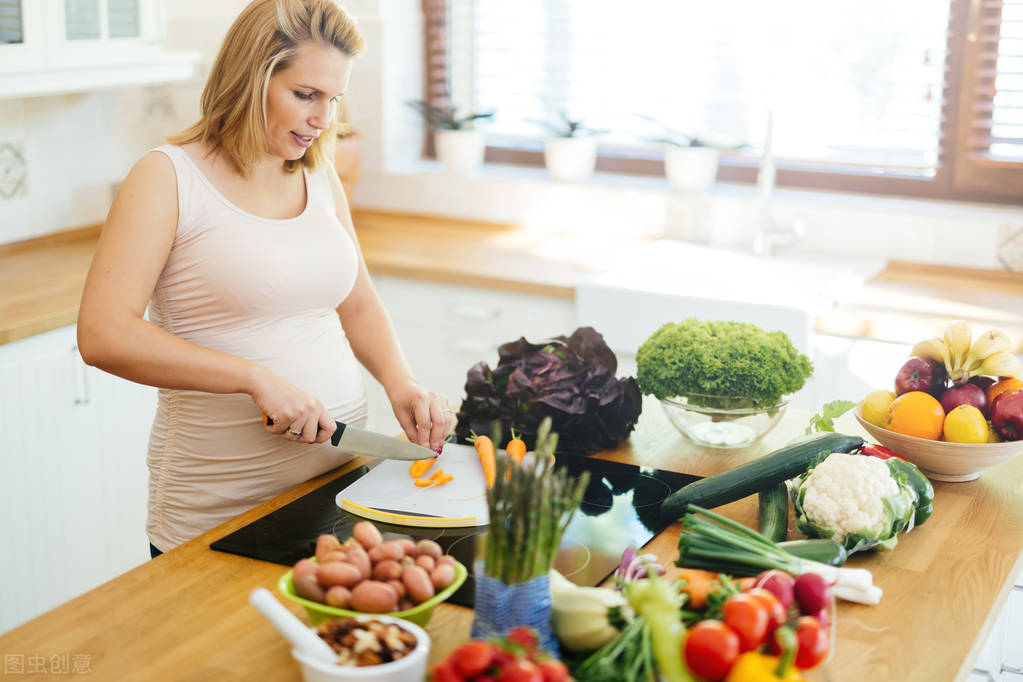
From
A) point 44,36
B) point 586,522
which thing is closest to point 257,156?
point 586,522

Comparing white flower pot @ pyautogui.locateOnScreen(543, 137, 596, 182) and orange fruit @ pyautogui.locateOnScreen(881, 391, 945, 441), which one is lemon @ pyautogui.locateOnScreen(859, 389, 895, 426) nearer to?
orange fruit @ pyautogui.locateOnScreen(881, 391, 945, 441)

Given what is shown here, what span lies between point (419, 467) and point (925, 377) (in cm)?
75

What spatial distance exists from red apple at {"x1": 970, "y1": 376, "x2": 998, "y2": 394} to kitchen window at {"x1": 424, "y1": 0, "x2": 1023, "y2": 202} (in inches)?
60.9

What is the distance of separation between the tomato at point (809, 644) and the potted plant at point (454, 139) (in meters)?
2.70

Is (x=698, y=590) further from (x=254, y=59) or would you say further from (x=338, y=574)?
(x=254, y=59)

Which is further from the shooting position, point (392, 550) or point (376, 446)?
point (376, 446)

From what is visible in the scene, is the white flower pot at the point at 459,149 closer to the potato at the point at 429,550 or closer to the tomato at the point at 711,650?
the potato at the point at 429,550

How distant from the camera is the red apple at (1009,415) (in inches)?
60.8

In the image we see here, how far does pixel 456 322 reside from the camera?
9.77 feet

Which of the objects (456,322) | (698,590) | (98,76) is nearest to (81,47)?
(98,76)

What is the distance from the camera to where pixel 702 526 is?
A: 127 cm

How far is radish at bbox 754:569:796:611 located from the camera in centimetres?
111

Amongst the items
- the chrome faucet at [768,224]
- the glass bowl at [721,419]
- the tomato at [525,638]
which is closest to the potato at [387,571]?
the tomato at [525,638]

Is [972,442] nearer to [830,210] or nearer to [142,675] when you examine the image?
[142,675]
